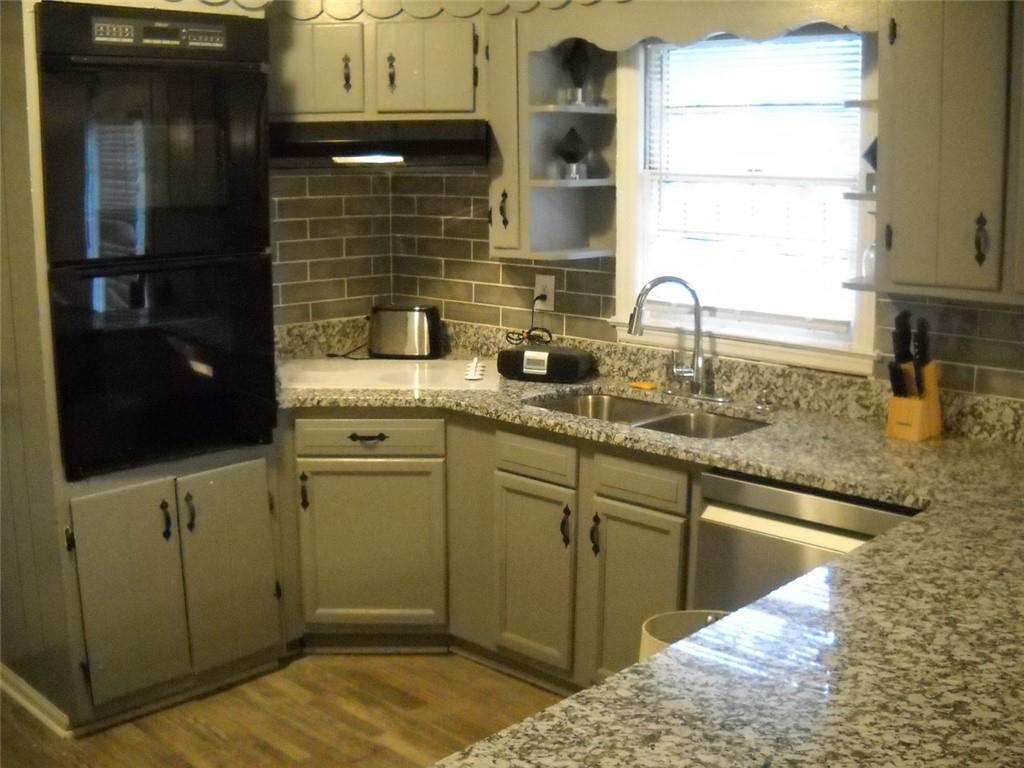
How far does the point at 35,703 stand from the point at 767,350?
99.4 inches

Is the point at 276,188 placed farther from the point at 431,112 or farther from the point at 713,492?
the point at 713,492

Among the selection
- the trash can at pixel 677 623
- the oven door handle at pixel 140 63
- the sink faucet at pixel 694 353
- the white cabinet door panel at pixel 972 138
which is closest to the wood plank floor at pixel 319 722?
the sink faucet at pixel 694 353

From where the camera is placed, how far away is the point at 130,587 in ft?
11.8

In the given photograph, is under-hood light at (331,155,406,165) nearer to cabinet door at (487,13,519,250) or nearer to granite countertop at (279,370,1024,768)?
cabinet door at (487,13,519,250)

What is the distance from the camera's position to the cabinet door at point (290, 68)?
4.01 meters

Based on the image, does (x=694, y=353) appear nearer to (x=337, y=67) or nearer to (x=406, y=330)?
(x=406, y=330)

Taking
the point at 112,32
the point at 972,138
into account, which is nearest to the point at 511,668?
the point at 972,138

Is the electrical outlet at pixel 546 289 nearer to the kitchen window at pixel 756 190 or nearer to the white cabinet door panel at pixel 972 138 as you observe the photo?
the kitchen window at pixel 756 190

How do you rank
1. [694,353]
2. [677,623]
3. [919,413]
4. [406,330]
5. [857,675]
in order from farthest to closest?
[406,330] < [694,353] < [919,413] < [677,623] < [857,675]

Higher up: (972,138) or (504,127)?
(504,127)

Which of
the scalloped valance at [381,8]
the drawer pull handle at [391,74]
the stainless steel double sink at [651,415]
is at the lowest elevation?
the stainless steel double sink at [651,415]

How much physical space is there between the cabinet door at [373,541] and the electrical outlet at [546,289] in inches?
30.3

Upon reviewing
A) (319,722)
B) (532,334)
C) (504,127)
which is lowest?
(319,722)

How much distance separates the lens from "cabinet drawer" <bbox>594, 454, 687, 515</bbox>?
3.31 metres
